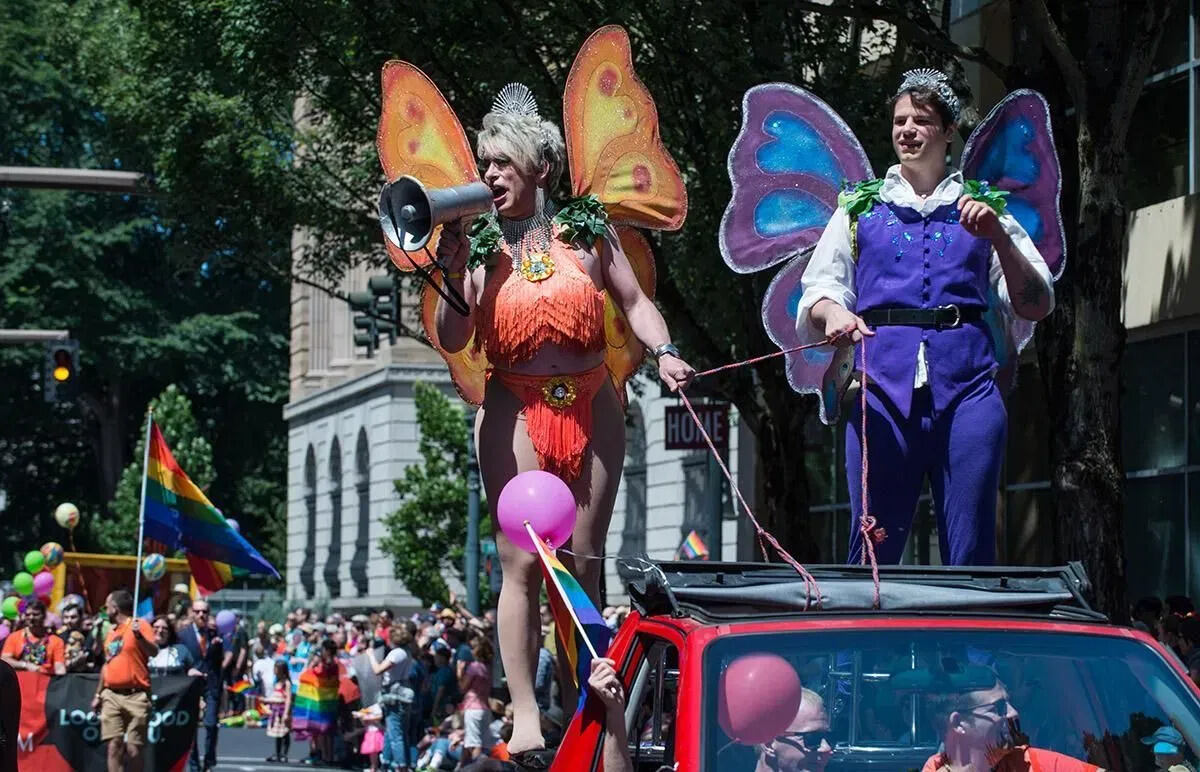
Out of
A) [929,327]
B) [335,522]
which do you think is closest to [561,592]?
[929,327]

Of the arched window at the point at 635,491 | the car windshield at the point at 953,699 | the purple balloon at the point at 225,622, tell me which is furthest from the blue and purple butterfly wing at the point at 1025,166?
the arched window at the point at 635,491

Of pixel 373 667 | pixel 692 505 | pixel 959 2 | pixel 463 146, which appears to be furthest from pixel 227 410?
pixel 463 146

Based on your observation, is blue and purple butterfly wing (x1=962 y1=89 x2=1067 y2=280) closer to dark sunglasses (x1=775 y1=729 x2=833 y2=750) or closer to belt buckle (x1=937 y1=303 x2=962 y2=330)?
belt buckle (x1=937 y1=303 x2=962 y2=330)

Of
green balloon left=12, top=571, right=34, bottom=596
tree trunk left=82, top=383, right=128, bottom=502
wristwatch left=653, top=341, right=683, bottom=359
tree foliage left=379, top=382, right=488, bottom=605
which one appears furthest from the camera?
tree trunk left=82, top=383, right=128, bottom=502

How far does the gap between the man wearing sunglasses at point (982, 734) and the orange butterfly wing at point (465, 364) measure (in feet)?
9.46

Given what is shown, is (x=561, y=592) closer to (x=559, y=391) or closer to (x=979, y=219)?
(x=559, y=391)

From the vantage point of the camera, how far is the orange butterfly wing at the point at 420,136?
741 cm

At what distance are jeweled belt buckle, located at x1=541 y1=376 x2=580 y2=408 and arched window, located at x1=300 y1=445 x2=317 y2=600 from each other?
47.5 meters

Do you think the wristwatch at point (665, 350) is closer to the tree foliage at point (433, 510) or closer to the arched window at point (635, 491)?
the arched window at point (635, 491)

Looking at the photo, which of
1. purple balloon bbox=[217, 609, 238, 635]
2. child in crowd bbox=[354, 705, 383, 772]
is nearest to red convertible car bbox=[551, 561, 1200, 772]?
child in crowd bbox=[354, 705, 383, 772]

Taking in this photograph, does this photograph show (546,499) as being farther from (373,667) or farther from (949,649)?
(373,667)

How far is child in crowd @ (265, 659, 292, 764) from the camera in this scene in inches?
1124

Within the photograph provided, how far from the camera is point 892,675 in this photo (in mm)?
4691

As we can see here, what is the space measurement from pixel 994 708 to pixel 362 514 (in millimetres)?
45400
